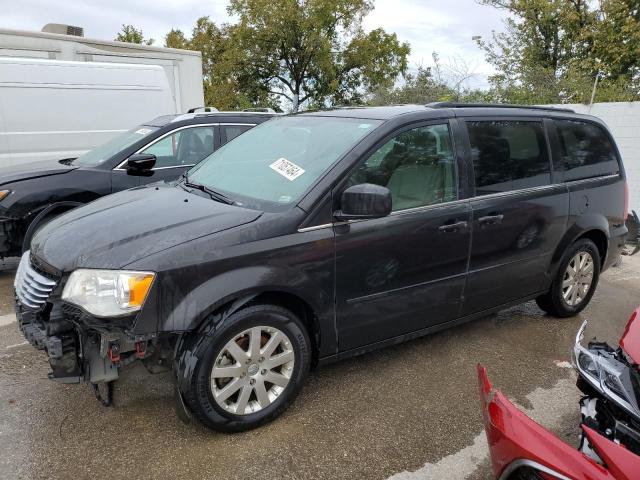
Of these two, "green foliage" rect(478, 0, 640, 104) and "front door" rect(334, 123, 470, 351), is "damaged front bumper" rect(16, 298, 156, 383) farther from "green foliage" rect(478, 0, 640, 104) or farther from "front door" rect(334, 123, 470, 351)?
"green foliage" rect(478, 0, 640, 104)

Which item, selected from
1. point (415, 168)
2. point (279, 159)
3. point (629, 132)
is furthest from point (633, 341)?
point (629, 132)

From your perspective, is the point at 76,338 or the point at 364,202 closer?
the point at 76,338

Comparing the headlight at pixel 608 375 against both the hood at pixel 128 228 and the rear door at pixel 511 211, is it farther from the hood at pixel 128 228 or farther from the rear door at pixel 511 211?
the hood at pixel 128 228

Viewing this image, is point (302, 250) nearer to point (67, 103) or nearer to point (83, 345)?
point (83, 345)

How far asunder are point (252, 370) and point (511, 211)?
2.12 meters

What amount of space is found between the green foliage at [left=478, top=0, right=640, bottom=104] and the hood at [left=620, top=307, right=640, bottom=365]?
10.8 m

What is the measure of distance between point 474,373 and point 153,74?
694 centimetres

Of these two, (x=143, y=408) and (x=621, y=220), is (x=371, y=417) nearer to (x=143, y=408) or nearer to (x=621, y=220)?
(x=143, y=408)

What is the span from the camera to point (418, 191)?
328 cm

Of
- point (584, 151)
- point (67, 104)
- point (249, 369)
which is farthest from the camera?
point (67, 104)

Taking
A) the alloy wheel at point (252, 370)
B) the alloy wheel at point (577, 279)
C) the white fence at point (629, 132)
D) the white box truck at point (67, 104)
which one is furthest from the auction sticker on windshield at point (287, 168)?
the white fence at point (629, 132)

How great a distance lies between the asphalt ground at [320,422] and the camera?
8.23 ft

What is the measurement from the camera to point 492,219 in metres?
3.51

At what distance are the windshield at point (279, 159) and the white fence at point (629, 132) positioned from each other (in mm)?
6799
